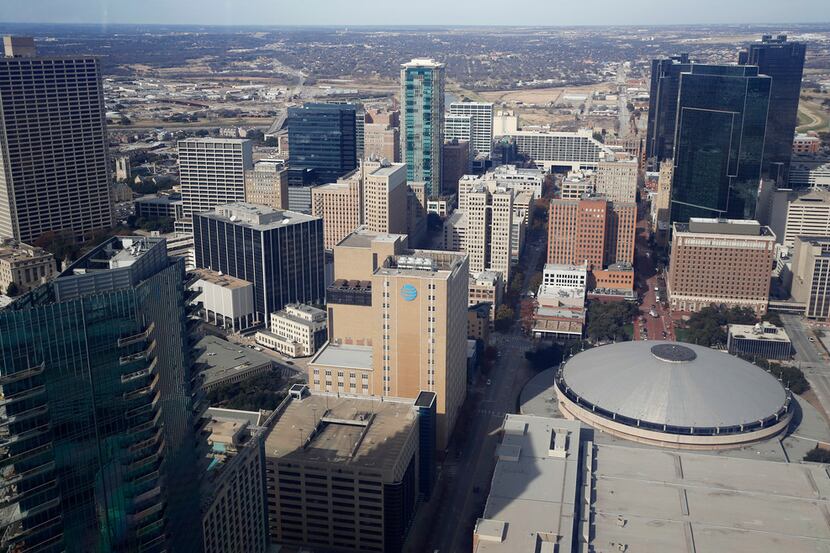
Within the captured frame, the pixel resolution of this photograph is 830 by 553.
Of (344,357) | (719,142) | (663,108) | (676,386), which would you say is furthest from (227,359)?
(663,108)

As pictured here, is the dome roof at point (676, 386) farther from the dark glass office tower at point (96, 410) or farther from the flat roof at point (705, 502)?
the dark glass office tower at point (96, 410)

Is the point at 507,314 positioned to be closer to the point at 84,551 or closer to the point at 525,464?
the point at 525,464

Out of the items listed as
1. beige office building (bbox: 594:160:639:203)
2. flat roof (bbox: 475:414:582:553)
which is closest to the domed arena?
flat roof (bbox: 475:414:582:553)

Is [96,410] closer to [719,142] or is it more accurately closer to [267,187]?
A: [267,187]

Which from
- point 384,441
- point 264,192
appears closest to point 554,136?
point 264,192

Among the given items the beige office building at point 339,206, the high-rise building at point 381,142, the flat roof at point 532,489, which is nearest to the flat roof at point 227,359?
the flat roof at point 532,489

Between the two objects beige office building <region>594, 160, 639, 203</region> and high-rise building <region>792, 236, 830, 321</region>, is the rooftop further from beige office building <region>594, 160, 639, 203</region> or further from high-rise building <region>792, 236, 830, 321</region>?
high-rise building <region>792, 236, 830, 321</region>
